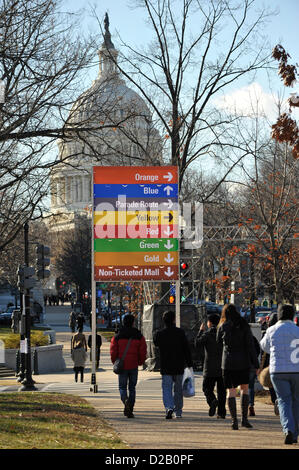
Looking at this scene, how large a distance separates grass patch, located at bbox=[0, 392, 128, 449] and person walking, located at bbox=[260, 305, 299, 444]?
1.95 metres

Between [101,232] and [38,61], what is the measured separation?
12.0 feet

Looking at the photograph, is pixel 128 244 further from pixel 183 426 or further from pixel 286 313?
pixel 286 313

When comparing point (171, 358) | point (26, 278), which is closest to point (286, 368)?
point (171, 358)

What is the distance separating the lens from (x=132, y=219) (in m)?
18.8

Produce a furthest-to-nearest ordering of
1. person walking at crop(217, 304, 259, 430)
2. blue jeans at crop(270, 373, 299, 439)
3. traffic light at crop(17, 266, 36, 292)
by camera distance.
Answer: traffic light at crop(17, 266, 36, 292) < person walking at crop(217, 304, 259, 430) < blue jeans at crop(270, 373, 299, 439)

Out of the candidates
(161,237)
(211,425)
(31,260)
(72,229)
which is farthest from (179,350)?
(72,229)

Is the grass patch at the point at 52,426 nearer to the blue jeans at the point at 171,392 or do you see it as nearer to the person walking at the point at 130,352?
the person walking at the point at 130,352

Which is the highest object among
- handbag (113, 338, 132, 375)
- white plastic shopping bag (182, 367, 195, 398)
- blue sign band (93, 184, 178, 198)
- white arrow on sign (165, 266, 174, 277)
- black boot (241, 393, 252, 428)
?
blue sign band (93, 184, 178, 198)

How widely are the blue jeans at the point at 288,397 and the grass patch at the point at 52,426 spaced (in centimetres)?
191

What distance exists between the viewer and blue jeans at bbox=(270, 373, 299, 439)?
11008 millimetres

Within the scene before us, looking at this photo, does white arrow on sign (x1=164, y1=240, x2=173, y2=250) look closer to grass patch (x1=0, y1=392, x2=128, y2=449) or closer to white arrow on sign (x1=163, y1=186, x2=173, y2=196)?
white arrow on sign (x1=163, y1=186, x2=173, y2=196)

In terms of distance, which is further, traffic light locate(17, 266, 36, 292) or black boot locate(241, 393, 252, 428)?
traffic light locate(17, 266, 36, 292)

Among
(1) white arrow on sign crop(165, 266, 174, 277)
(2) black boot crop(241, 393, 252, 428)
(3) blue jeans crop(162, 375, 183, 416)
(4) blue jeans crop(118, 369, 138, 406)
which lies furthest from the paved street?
(1) white arrow on sign crop(165, 266, 174, 277)

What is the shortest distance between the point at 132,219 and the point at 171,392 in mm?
5441
